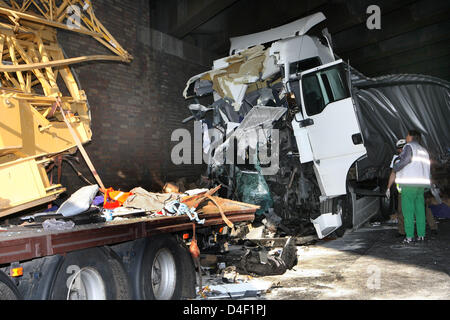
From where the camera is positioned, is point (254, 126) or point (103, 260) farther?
point (254, 126)

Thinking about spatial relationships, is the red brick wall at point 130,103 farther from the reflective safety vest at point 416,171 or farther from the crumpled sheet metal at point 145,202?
the reflective safety vest at point 416,171

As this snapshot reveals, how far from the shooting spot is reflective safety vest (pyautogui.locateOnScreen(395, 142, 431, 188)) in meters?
6.52

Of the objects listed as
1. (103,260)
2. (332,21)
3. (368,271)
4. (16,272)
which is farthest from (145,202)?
(332,21)

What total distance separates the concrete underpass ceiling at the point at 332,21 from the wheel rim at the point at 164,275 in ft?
21.1

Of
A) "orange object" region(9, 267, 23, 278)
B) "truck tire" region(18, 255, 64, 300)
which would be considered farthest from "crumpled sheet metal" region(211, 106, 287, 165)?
"orange object" region(9, 267, 23, 278)

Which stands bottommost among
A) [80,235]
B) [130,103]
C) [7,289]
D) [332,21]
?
[7,289]

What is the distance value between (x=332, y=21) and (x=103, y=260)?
30.6 feet

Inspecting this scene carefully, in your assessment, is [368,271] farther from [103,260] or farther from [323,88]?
[103,260]

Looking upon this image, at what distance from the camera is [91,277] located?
10.4ft

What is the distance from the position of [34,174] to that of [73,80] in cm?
214

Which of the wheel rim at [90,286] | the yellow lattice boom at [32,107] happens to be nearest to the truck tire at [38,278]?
the wheel rim at [90,286]

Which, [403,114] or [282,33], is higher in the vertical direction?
[282,33]

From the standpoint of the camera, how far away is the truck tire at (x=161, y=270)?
351 centimetres
